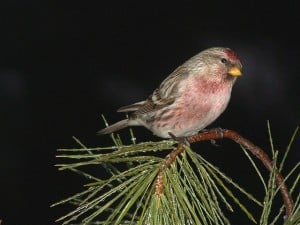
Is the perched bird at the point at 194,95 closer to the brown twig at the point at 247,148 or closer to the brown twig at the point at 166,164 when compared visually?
the brown twig at the point at 247,148

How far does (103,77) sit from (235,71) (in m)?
1.38

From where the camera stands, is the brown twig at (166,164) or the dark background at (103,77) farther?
the dark background at (103,77)

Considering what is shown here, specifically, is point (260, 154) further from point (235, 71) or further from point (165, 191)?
point (235, 71)

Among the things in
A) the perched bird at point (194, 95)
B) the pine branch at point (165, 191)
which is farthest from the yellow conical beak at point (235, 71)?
the pine branch at point (165, 191)

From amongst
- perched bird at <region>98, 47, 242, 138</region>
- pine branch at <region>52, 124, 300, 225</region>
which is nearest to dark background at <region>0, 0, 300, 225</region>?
perched bird at <region>98, 47, 242, 138</region>

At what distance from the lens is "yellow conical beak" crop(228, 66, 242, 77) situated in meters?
2.10

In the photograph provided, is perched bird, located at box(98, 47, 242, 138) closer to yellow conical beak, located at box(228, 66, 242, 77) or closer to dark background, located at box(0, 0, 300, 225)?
yellow conical beak, located at box(228, 66, 242, 77)

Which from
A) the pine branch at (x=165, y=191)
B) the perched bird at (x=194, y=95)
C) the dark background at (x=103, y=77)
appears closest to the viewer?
the pine branch at (x=165, y=191)

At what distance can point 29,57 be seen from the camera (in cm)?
334

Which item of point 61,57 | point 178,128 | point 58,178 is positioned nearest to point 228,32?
point 61,57

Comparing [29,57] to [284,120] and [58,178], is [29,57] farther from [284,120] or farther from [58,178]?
[284,120]

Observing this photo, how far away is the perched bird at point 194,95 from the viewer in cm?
206

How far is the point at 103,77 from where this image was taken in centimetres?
339

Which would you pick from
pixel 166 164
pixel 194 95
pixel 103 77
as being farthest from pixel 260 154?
pixel 103 77
